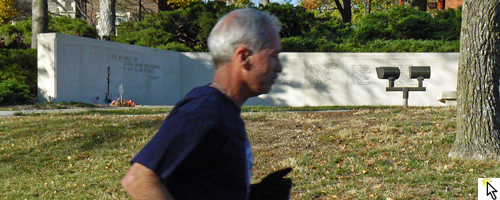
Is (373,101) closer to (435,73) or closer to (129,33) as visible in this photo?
(435,73)

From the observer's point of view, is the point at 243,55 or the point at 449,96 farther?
the point at 449,96

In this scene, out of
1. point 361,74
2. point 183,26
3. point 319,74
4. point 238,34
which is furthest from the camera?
point 183,26

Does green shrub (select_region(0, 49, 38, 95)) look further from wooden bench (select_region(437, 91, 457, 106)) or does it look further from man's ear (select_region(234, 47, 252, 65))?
man's ear (select_region(234, 47, 252, 65))

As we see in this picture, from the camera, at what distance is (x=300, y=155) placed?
7441 millimetres

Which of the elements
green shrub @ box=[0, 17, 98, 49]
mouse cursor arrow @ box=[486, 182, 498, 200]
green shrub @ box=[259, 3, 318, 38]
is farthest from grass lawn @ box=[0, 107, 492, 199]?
green shrub @ box=[259, 3, 318, 38]

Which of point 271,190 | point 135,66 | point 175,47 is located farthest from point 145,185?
point 175,47

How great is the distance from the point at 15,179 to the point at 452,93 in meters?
11.6

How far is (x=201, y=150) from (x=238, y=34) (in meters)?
0.42

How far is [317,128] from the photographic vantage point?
929 cm

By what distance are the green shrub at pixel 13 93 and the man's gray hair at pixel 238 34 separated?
47.9 feet

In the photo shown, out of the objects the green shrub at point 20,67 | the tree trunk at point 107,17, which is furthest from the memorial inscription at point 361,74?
the green shrub at point 20,67

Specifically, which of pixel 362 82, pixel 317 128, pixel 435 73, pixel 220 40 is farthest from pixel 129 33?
pixel 220 40

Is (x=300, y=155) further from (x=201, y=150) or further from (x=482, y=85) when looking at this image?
(x=201, y=150)

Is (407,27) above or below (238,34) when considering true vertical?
above
